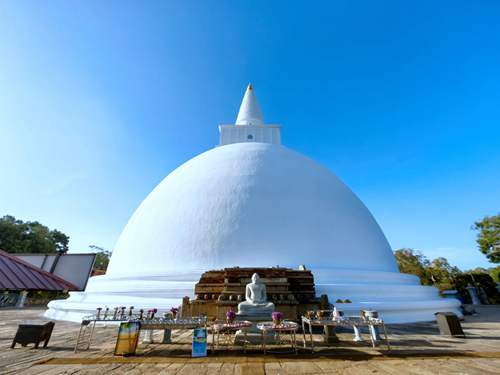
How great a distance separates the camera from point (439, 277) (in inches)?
1089

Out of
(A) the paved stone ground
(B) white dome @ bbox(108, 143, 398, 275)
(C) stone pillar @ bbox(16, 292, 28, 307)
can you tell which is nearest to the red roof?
(C) stone pillar @ bbox(16, 292, 28, 307)

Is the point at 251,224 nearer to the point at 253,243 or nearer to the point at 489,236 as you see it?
the point at 253,243

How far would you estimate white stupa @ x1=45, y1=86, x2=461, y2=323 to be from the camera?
891 centimetres

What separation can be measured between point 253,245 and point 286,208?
2.14 m

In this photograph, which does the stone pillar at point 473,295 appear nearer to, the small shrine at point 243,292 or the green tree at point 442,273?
the green tree at point 442,273

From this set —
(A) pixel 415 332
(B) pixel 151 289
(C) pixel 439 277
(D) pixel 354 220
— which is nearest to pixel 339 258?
(D) pixel 354 220

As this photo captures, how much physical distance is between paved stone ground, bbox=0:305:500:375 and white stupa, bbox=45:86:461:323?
310cm

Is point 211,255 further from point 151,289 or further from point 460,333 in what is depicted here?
point 460,333

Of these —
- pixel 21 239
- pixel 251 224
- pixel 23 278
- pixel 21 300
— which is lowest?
pixel 21 300

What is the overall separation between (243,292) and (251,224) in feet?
10.0

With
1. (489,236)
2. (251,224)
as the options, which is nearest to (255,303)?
(251,224)

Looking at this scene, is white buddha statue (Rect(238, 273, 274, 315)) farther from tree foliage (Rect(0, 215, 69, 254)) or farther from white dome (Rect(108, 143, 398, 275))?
tree foliage (Rect(0, 215, 69, 254))

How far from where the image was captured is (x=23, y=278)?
1667cm

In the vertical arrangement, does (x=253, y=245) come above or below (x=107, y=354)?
above
